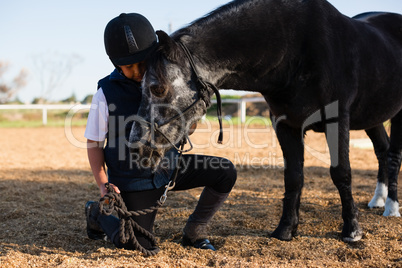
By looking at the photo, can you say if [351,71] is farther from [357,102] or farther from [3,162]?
[3,162]

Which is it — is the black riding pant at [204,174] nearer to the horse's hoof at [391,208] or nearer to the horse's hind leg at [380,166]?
the horse's hoof at [391,208]

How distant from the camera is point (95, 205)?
289 cm

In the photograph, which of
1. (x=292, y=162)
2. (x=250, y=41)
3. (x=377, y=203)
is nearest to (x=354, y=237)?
(x=292, y=162)

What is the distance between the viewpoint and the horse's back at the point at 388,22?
12.3 ft

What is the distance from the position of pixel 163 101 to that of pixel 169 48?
308 millimetres

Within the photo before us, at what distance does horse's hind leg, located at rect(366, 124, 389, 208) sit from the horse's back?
107cm

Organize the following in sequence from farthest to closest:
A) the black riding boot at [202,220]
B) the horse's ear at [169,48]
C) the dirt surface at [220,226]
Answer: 1. the black riding boot at [202,220]
2. the dirt surface at [220,226]
3. the horse's ear at [169,48]

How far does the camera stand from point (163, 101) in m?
2.33

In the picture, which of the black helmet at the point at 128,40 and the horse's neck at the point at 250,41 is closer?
the black helmet at the point at 128,40

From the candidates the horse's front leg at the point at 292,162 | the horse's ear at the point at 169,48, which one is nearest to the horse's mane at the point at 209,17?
the horse's ear at the point at 169,48

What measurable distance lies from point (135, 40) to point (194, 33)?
14.8 inches

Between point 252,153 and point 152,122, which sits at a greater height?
point 152,122

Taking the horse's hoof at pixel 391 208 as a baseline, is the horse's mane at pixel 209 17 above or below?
above

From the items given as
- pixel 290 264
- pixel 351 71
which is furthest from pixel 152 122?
pixel 351 71
